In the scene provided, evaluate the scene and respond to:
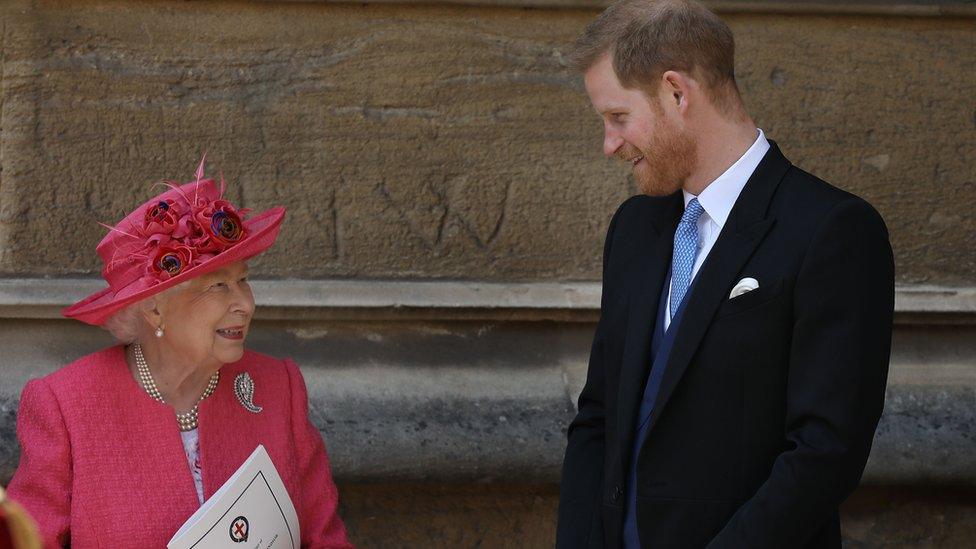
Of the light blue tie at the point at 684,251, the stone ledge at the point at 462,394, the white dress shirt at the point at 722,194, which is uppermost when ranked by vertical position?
the white dress shirt at the point at 722,194

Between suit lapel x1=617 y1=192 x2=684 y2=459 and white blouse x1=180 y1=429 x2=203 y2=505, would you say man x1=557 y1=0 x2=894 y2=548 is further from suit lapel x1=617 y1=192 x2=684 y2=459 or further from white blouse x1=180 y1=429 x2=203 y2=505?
white blouse x1=180 y1=429 x2=203 y2=505

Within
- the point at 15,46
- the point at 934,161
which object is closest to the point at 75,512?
the point at 15,46

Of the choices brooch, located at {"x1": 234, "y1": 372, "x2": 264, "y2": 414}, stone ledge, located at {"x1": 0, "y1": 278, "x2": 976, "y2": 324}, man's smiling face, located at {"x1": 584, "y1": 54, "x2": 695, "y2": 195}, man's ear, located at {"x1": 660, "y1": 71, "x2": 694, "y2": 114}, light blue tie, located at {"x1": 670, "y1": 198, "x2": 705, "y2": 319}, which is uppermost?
man's ear, located at {"x1": 660, "y1": 71, "x2": 694, "y2": 114}

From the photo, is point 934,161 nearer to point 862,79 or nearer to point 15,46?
point 862,79

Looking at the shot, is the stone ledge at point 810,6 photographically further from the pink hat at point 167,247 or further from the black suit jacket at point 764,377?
the black suit jacket at point 764,377

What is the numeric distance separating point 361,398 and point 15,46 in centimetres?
139

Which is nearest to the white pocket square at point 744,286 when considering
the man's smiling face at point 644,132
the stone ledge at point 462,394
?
the man's smiling face at point 644,132

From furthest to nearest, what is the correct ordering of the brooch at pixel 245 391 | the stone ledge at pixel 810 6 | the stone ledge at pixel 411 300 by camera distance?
the stone ledge at pixel 810 6, the stone ledge at pixel 411 300, the brooch at pixel 245 391

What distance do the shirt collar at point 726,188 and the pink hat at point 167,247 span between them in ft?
2.95

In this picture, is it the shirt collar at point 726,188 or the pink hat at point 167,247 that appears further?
the pink hat at point 167,247

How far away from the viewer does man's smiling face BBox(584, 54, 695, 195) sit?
2402 millimetres

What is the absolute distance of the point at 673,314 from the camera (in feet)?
7.89

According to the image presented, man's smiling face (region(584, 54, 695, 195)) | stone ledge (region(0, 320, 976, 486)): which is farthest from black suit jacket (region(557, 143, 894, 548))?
stone ledge (region(0, 320, 976, 486))

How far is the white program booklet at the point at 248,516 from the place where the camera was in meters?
2.42
